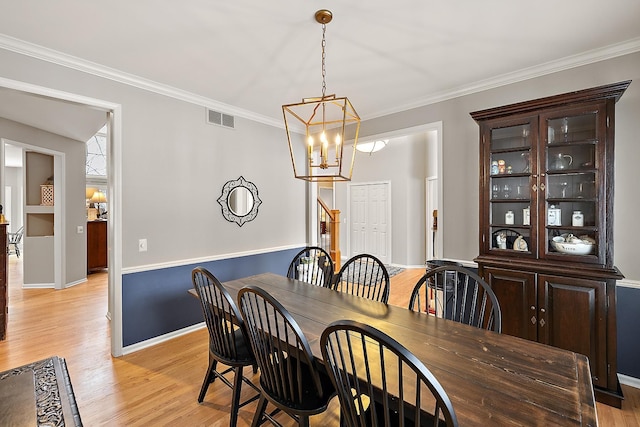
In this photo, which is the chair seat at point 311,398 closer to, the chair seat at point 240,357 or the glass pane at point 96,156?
the chair seat at point 240,357

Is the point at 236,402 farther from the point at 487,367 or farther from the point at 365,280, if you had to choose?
the point at 487,367

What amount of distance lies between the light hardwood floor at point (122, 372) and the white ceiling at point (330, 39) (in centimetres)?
264

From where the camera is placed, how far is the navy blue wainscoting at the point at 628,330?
7.57 ft

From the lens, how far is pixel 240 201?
151 inches

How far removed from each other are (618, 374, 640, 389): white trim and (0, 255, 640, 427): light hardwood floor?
0.23 ft

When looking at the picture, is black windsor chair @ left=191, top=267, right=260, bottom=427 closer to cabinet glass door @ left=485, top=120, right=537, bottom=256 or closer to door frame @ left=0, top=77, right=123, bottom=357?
door frame @ left=0, top=77, right=123, bottom=357

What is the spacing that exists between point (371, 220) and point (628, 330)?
214 inches

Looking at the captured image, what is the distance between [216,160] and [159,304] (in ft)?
5.53

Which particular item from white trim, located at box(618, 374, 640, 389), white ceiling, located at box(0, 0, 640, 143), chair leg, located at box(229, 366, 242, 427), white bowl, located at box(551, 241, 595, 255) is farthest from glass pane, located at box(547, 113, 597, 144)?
chair leg, located at box(229, 366, 242, 427)

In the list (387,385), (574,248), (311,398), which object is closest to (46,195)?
(311,398)

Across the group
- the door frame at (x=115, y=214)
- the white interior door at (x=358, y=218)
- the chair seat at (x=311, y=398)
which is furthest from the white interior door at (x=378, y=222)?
the chair seat at (x=311, y=398)

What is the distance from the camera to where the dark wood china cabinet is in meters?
2.17

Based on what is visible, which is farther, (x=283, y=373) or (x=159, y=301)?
(x=159, y=301)

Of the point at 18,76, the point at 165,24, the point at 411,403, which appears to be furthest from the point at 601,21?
the point at 18,76
